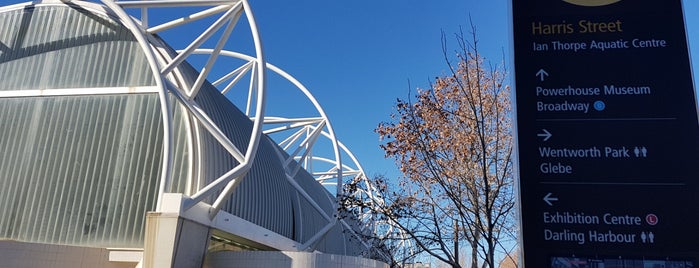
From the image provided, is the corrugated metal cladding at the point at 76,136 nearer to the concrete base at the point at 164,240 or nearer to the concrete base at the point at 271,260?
the concrete base at the point at 164,240

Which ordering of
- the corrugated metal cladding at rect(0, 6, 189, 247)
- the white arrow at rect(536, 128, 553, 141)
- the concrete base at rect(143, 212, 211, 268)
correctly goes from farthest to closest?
the corrugated metal cladding at rect(0, 6, 189, 247), the concrete base at rect(143, 212, 211, 268), the white arrow at rect(536, 128, 553, 141)

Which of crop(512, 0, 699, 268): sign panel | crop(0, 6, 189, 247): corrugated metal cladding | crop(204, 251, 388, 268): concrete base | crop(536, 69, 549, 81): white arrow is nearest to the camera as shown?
crop(512, 0, 699, 268): sign panel

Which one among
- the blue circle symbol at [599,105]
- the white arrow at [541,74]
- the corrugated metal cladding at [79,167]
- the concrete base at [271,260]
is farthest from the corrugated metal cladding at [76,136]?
the blue circle symbol at [599,105]

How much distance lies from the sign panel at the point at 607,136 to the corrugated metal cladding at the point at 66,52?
2304cm

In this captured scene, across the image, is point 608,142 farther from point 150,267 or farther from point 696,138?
point 150,267

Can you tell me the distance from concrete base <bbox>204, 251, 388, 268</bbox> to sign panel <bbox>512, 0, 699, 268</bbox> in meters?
18.7

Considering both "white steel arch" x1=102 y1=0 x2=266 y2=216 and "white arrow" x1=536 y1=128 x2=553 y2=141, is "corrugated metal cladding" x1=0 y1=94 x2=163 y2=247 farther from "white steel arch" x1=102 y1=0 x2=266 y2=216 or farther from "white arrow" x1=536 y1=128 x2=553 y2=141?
"white arrow" x1=536 y1=128 x2=553 y2=141

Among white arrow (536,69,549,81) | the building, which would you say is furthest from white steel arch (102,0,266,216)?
white arrow (536,69,549,81)

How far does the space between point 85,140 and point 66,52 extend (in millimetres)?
5066

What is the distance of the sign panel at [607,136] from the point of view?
3.85 meters

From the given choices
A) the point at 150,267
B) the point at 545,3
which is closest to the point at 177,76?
the point at 150,267

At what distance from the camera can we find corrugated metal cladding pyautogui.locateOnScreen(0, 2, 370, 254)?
22.3 meters

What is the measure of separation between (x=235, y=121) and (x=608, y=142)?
27.7 m

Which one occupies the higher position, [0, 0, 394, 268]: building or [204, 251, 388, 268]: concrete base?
[0, 0, 394, 268]: building
